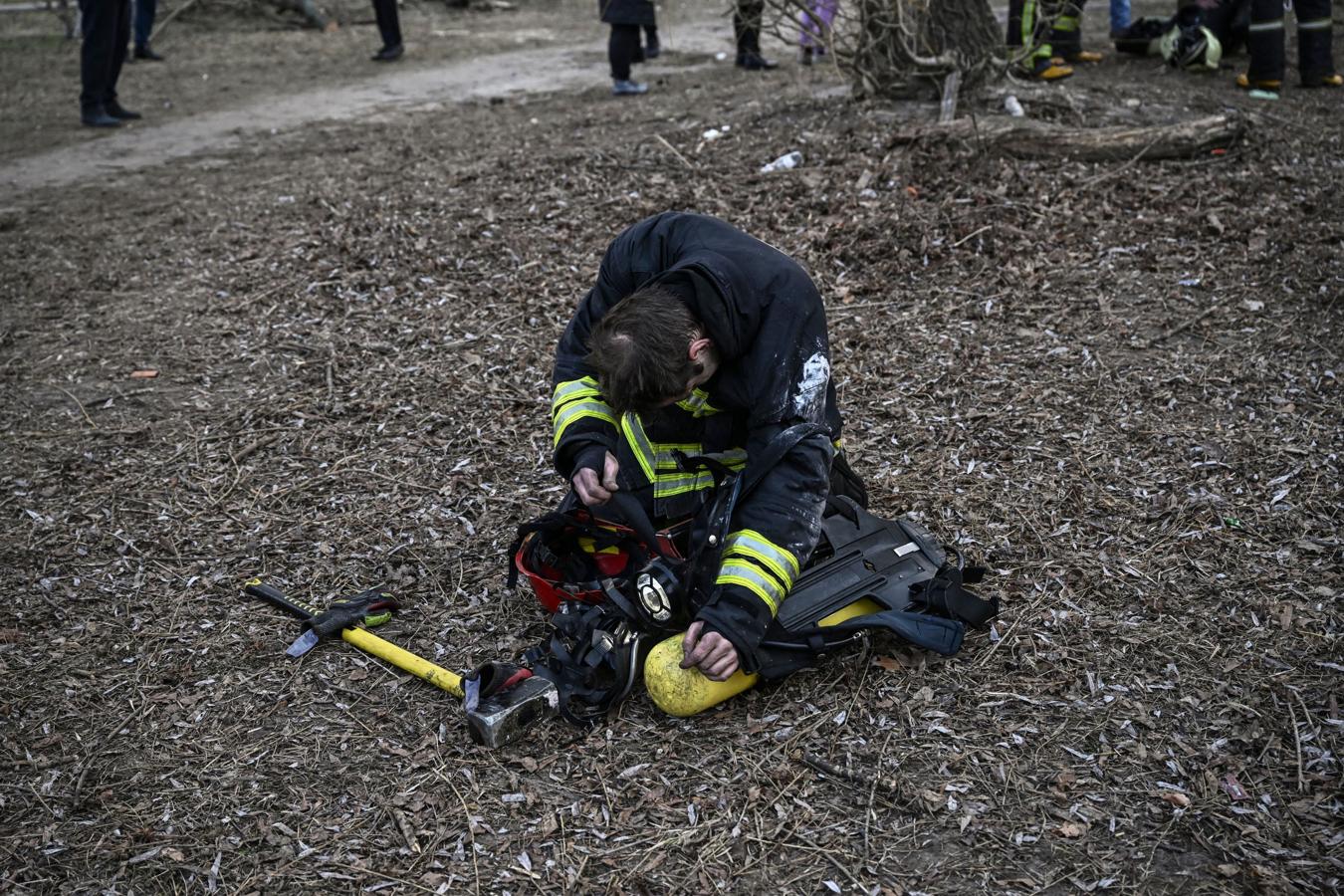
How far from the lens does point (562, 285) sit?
5.07m

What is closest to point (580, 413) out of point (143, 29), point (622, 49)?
point (622, 49)

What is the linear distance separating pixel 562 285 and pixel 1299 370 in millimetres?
3084

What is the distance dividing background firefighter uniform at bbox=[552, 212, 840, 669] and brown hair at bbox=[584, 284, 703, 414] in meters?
0.06

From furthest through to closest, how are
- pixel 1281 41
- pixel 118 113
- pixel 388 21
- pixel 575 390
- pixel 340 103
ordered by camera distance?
pixel 388 21 < pixel 340 103 < pixel 118 113 < pixel 1281 41 < pixel 575 390

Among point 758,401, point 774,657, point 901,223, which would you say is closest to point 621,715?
point 774,657

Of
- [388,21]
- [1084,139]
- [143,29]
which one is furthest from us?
[143,29]

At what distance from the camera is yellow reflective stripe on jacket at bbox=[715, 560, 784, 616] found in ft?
8.27

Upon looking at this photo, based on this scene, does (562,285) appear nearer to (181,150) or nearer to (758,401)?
(758,401)

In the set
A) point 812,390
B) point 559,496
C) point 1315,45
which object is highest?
point 1315,45

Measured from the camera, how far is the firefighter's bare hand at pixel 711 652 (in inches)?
97.0

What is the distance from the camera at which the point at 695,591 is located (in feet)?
8.88

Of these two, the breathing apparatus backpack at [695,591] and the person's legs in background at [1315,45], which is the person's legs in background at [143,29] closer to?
the person's legs in background at [1315,45]

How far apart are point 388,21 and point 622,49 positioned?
12.4ft

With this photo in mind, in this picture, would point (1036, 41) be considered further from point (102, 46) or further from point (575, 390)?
point (102, 46)
